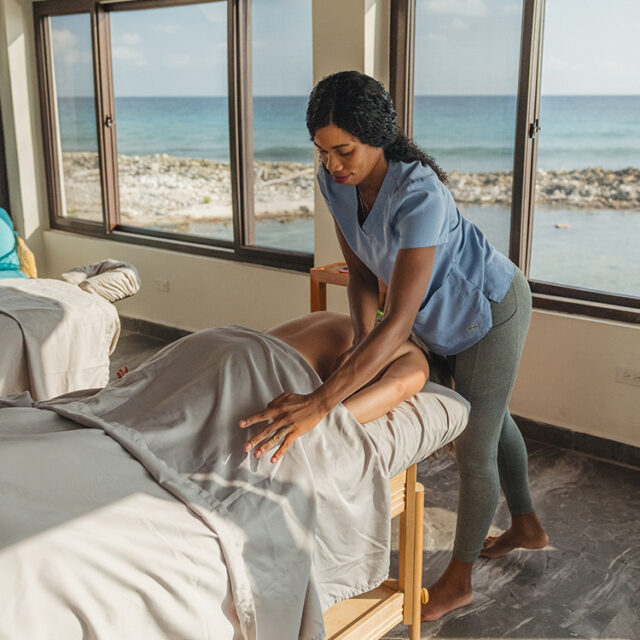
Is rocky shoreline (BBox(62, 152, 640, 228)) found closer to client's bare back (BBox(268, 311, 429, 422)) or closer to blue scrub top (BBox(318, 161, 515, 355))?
blue scrub top (BBox(318, 161, 515, 355))

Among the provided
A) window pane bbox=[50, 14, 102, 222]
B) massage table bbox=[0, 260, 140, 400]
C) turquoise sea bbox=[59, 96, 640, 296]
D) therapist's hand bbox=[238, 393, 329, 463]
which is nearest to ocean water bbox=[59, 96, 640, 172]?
turquoise sea bbox=[59, 96, 640, 296]

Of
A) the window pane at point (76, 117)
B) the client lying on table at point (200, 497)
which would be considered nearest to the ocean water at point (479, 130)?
the window pane at point (76, 117)

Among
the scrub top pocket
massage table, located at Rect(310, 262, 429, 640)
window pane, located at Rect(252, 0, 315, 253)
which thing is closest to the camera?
massage table, located at Rect(310, 262, 429, 640)

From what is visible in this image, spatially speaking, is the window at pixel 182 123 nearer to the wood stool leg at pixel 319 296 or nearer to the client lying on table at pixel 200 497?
the wood stool leg at pixel 319 296

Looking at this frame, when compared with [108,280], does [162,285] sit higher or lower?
lower

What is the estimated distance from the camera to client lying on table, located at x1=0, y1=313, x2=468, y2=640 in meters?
1.18

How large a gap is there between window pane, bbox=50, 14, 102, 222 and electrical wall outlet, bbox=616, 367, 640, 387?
349cm

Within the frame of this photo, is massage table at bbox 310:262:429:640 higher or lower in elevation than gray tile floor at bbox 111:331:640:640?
higher

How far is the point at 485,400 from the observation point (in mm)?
1966

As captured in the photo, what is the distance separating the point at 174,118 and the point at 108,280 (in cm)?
200

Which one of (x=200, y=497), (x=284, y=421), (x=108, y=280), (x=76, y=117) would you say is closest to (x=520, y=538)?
(x=284, y=421)

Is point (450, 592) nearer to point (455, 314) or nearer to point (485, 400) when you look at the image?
point (485, 400)

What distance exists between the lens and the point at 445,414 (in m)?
1.77

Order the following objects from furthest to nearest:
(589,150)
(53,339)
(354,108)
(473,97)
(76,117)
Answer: (76,117) → (473,97) → (589,150) → (53,339) → (354,108)
